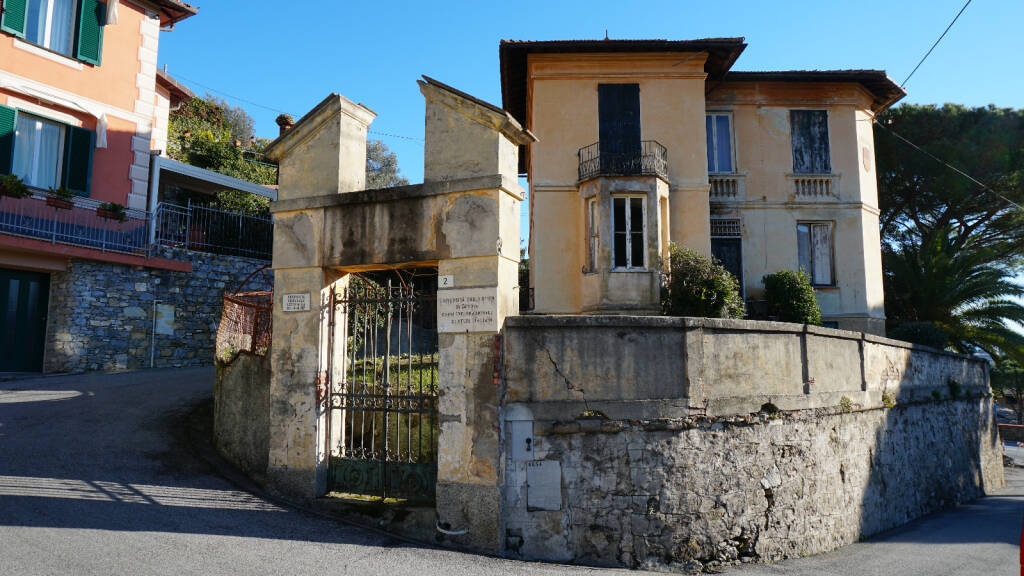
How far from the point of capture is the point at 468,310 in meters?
6.70

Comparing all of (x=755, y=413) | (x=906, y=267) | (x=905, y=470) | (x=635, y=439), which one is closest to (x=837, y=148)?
(x=906, y=267)

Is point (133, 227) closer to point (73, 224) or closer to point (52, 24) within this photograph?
point (73, 224)

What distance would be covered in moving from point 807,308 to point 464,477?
40.3 feet

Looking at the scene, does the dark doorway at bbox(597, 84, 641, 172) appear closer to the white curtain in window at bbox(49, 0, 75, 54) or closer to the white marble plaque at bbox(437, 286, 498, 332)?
the white marble plaque at bbox(437, 286, 498, 332)

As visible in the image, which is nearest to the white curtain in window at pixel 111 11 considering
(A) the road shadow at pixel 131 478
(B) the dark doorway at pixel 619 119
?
(A) the road shadow at pixel 131 478

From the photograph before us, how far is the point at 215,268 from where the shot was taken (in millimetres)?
16062

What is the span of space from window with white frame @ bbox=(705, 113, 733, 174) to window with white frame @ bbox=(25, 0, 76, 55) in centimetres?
1643

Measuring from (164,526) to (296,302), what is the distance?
8.89ft

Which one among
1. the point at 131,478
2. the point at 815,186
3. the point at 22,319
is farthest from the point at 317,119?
the point at 815,186

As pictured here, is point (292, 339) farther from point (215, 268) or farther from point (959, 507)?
point (959, 507)

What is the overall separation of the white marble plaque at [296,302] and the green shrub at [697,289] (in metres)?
8.73

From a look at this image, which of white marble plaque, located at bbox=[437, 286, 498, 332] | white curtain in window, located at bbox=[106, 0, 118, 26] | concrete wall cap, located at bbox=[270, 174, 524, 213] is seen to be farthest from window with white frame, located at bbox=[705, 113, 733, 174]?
white curtain in window, located at bbox=[106, 0, 118, 26]

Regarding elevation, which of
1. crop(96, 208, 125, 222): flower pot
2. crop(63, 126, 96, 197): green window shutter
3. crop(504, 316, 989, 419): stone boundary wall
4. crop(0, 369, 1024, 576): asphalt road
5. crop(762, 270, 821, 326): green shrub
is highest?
crop(63, 126, 96, 197): green window shutter

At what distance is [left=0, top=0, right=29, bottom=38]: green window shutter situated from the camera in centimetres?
1324
